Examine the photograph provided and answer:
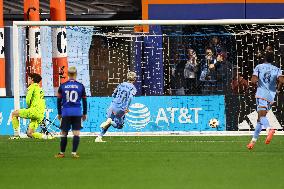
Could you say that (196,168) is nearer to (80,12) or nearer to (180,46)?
(180,46)

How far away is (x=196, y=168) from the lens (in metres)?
17.8

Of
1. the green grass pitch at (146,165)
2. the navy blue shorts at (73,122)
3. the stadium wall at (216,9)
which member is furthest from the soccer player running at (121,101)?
the stadium wall at (216,9)

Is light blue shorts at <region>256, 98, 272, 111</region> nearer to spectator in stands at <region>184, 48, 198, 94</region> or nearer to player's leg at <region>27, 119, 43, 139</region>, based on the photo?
player's leg at <region>27, 119, 43, 139</region>

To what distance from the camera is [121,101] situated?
85.2 ft

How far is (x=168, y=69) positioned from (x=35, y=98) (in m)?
4.72

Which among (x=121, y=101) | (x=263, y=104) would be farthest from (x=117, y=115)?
(x=263, y=104)

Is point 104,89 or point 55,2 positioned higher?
point 55,2

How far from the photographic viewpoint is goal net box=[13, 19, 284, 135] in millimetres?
28750

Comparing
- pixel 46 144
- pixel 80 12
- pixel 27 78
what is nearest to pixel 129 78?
pixel 46 144

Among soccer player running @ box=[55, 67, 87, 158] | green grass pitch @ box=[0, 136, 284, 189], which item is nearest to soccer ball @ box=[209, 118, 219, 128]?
green grass pitch @ box=[0, 136, 284, 189]

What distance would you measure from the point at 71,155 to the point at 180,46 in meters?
10.1

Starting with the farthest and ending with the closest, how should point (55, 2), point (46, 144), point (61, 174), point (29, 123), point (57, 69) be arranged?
1. point (55, 2)
2. point (57, 69)
3. point (29, 123)
4. point (46, 144)
5. point (61, 174)

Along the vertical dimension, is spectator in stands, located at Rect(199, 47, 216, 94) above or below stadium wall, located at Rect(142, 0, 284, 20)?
below

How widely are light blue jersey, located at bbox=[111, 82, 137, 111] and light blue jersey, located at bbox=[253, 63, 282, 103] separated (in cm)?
374
